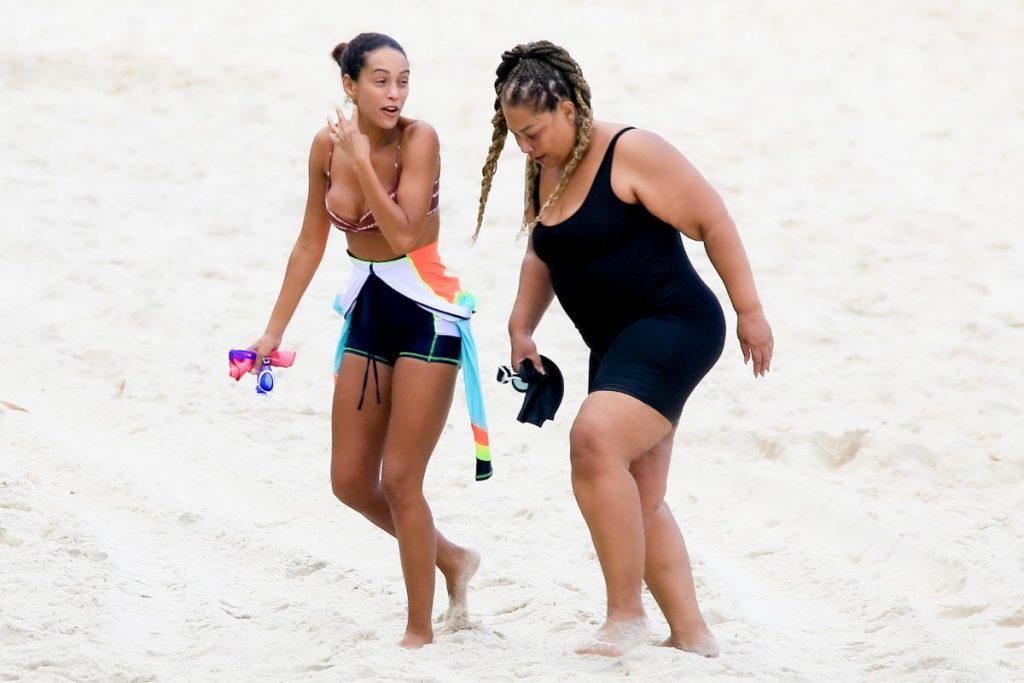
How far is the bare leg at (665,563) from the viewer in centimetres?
457

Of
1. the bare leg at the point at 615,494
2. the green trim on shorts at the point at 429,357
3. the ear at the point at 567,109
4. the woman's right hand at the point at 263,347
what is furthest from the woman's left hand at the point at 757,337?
the woman's right hand at the point at 263,347

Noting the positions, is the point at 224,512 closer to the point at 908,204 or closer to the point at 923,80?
the point at 908,204

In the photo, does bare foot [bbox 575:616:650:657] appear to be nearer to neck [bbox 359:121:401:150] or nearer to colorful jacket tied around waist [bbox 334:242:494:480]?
colorful jacket tied around waist [bbox 334:242:494:480]

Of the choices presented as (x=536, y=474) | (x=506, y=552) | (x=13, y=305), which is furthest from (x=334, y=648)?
(x=13, y=305)

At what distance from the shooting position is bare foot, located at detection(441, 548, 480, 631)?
4.90 metres

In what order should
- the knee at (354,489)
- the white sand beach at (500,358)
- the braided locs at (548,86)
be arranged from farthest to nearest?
the white sand beach at (500,358), the knee at (354,489), the braided locs at (548,86)

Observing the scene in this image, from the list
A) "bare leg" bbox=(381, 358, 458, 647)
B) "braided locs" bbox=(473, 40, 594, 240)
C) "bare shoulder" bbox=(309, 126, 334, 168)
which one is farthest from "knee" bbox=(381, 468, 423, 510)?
"bare shoulder" bbox=(309, 126, 334, 168)

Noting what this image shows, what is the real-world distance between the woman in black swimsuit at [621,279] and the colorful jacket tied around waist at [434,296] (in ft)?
1.10

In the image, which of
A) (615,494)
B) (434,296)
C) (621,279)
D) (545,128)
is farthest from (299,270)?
(615,494)

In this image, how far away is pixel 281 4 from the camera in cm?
1458

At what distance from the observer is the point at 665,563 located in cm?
458

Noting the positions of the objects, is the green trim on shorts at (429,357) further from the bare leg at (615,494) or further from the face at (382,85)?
the face at (382,85)

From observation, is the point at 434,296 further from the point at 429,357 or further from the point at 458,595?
the point at 458,595

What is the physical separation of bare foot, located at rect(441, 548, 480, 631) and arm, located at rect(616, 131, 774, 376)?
1.26 m
